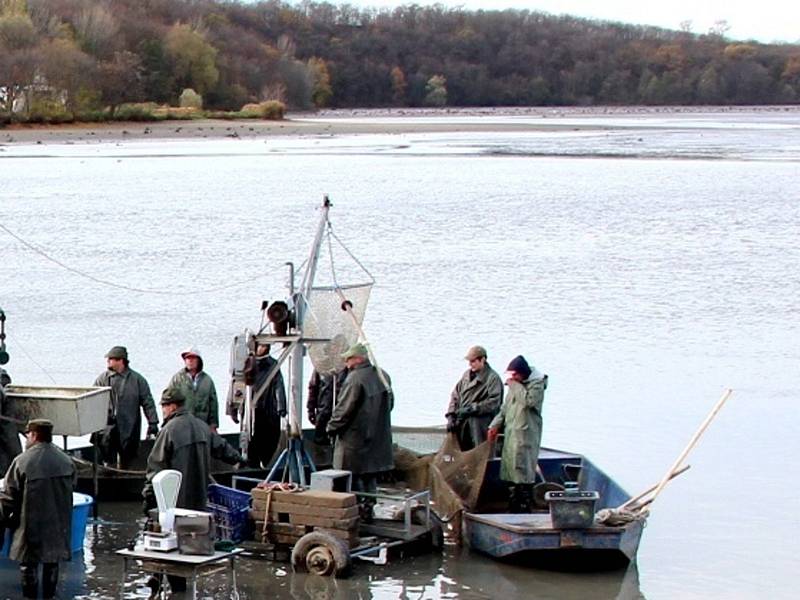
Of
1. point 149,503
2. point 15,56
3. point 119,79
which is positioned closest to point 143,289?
point 149,503

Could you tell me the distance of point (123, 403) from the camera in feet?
38.1

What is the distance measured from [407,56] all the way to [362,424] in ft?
544

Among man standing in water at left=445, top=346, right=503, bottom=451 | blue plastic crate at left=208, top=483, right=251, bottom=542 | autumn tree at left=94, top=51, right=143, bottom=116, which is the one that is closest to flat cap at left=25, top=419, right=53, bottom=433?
blue plastic crate at left=208, top=483, right=251, bottom=542

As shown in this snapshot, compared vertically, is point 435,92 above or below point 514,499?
above

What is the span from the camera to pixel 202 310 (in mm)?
21812

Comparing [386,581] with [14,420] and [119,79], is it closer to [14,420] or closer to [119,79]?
[14,420]

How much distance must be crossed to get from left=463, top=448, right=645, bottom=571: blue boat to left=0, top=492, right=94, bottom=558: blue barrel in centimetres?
240

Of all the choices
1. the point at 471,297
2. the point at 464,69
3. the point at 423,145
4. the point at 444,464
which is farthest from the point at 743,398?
the point at 464,69

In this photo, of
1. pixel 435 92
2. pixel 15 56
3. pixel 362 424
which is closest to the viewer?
pixel 362 424

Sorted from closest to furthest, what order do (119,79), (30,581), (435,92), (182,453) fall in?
(30,581)
(182,453)
(119,79)
(435,92)

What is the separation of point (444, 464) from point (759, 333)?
33.2ft

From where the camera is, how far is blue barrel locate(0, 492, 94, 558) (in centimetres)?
983

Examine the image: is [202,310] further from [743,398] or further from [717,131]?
[717,131]

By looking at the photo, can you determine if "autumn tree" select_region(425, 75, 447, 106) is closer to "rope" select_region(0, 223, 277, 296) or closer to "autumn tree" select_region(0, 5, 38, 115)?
"autumn tree" select_region(0, 5, 38, 115)
